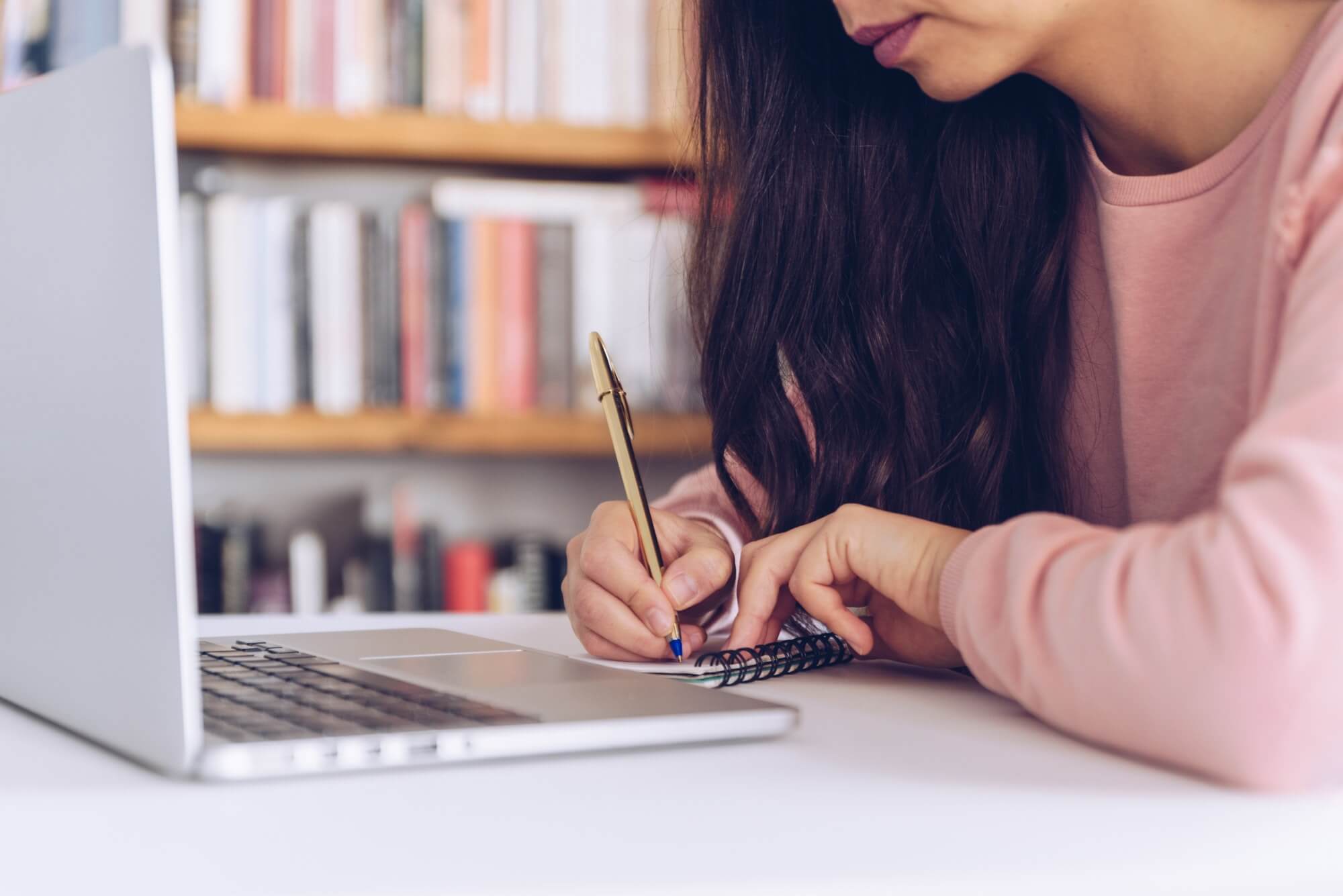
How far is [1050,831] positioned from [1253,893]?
0.06 m

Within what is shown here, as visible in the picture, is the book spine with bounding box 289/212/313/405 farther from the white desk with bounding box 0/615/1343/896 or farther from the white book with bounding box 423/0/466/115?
the white desk with bounding box 0/615/1343/896

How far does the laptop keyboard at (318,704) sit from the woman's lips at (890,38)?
52cm

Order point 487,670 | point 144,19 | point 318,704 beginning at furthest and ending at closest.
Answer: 1. point 144,19
2. point 487,670
3. point 318,704

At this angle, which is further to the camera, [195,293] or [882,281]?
[195,293]

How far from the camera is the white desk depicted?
375 mm

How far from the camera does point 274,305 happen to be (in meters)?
1.73

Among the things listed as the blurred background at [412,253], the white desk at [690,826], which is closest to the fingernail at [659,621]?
the white desk at [690,826]

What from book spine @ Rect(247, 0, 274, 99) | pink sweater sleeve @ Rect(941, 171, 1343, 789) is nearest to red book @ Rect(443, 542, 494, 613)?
book spine @ Rect(247, 0, 274, 99)

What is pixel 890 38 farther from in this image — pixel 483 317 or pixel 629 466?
pixel 483 317

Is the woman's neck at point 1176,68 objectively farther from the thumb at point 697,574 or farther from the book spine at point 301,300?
the book spine at point 301,300

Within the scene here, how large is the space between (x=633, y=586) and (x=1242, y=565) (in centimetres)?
38

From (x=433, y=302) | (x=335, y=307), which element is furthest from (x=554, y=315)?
(x=335, y=307)

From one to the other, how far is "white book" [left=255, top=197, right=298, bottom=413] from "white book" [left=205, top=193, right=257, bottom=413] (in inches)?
0.6

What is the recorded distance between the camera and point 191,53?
168cm
